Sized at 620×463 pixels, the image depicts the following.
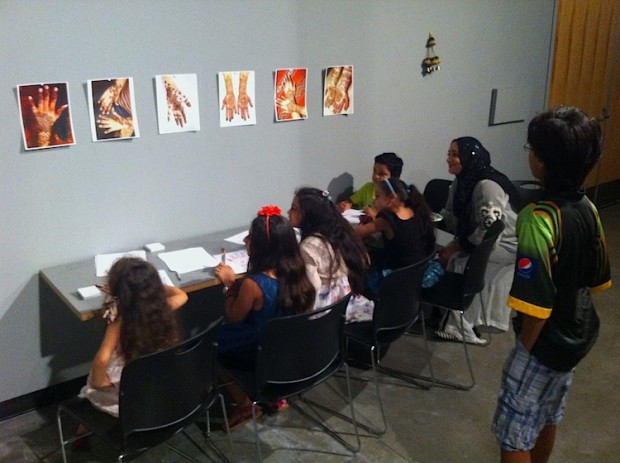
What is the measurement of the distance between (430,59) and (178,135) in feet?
6.18

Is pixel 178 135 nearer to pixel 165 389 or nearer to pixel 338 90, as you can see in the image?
pixel 338 90

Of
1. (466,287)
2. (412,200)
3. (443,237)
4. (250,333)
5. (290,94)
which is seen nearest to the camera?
(250,333)

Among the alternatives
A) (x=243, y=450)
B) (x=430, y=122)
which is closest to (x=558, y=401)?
(x=243, y=450)

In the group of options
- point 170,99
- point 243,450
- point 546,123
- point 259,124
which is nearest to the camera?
point 546,123

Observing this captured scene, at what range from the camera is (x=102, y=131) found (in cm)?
267

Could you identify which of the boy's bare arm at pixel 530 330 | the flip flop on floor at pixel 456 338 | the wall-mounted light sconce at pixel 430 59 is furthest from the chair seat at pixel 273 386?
the wall-mounted light sconce at pixel 430 59

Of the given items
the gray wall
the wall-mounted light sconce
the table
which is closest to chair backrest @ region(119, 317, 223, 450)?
the table

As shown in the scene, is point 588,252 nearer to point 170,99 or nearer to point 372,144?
point 170,99

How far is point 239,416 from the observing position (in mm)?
2660

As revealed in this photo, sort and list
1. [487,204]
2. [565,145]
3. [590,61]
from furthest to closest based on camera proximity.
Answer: [590,61], [487,204], [565,145]

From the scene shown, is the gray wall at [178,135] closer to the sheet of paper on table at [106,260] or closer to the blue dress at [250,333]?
the sheet of paper on table at [106,260]

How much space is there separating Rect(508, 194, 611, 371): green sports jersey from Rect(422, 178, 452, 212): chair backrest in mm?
2217

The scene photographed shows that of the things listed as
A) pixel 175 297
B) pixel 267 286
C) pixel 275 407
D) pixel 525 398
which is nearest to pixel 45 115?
pixel 175 297

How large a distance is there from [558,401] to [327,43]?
2.34 m
